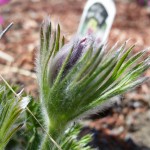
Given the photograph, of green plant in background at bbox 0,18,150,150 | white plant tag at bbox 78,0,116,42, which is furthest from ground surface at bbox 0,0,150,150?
green plant in background at bbox 0,18,150,150

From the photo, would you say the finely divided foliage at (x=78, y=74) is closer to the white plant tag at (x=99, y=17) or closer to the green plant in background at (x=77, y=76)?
the green plant in background at (x=77, y=76)

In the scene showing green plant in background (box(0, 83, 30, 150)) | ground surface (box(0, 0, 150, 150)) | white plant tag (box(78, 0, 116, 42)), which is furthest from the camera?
ground surface (box(0, 0, 150, 150))

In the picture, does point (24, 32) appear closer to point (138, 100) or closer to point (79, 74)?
point (138, 100)

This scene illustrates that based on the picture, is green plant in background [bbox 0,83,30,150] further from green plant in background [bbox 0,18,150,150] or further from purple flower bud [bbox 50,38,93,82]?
purple flower bud [bbox 50,38,93,82]

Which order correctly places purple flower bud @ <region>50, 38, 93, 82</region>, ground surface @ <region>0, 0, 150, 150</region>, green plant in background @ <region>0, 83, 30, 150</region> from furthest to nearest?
ground surface @ <region>0, 0, 150, 150</region> < purple flower bud @ <region>50, 38, 93, 82</region> < green plant in background @ <region>0, 83, 30, 150</region>

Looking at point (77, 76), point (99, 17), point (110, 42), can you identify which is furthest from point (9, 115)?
point (110, 42)

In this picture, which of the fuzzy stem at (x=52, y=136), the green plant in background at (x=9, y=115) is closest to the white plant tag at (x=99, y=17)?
the fuzzy stem at (x=52, y=136)

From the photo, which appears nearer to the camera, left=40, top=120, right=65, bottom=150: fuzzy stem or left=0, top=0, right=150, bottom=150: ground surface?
left=40, top=120, right=65, bottom=150: fuzzy stem

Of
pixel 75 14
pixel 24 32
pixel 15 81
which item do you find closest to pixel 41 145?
pixel 15 81

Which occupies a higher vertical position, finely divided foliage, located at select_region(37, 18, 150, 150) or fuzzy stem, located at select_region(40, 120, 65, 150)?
finely divided foliage, located at select_region(37, 18, 150, 150)
